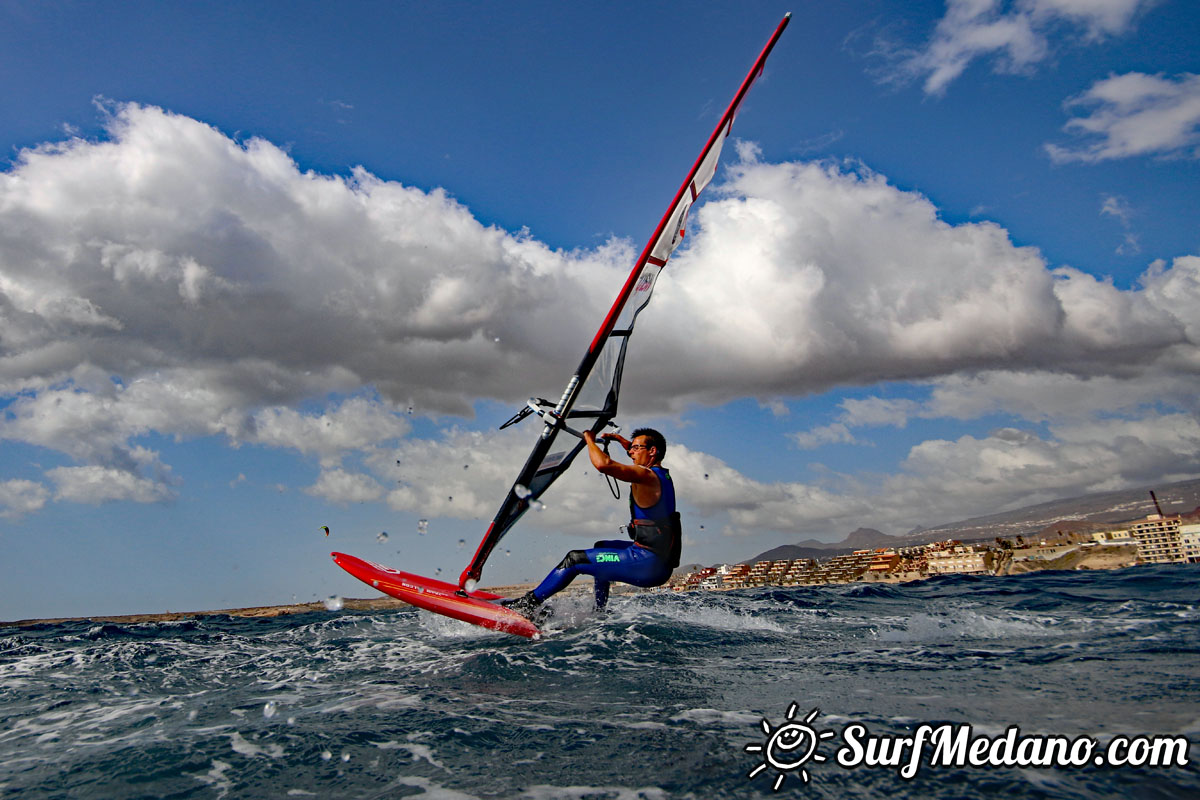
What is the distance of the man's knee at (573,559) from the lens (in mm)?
7486

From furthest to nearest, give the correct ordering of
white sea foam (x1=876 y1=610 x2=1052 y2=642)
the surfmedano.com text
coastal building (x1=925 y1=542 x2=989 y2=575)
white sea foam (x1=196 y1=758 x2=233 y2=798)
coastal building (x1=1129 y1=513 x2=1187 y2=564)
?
coastal building (x1=1129 y1=513 x2=1187 y2=564) < coastal building (x1=925 y1=542 x2=989 y2=575) < white sea foam (x1=876 y1=610 x2=1052 y2=642) < white sea foam (x1=196 y1=758 x2=233 y2=798) < the surfmedano.com text

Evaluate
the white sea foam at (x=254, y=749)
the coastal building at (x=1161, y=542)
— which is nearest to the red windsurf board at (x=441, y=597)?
the white sea foam at (x=254, y=749)

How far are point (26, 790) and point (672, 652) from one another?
4.83 meters

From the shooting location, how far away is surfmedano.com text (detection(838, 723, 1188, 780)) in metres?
2.65

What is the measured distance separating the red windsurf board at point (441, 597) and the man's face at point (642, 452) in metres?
2.67

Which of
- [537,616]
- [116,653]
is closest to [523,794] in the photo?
[537,616]

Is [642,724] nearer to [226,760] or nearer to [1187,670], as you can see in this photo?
[226,760]

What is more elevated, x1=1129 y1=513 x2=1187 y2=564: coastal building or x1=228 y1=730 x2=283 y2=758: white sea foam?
x1=228 y1=730 x2=283 y2=758: white sea foam

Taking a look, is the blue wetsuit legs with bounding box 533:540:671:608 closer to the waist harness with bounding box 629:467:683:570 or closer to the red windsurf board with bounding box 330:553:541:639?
the waist harness with bounding box 629:467:683:570

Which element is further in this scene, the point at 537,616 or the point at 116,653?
the point at 116,653

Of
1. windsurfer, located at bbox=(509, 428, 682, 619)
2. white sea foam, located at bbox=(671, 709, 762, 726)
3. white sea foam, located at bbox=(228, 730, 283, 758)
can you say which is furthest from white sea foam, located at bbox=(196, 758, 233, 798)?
windsurfer, located at bbox=(509, 428, 682, 619)

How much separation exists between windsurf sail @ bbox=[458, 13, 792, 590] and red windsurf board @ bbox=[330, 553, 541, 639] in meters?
0.39

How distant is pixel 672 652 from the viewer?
20.2 ft

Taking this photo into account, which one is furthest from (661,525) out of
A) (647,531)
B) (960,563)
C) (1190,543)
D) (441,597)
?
(1190,543)
